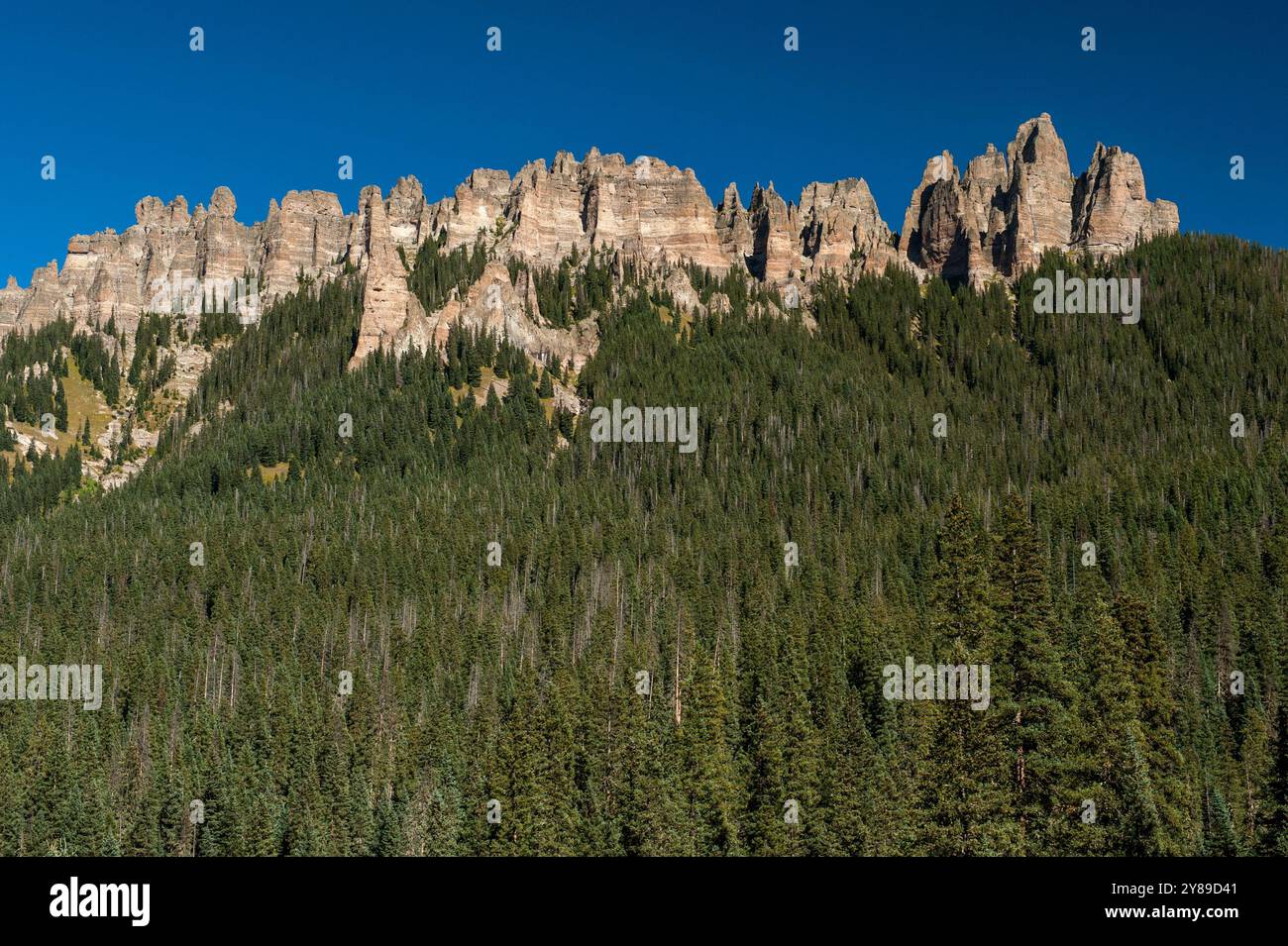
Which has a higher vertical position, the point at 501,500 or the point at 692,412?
the point at 692,412

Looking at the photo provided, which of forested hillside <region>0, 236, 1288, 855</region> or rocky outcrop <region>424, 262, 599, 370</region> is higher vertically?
rocky outcrop <region>424, 262, 599, 370</region>

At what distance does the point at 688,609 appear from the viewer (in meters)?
104

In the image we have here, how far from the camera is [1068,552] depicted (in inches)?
4641

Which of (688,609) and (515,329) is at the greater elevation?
(515,329)

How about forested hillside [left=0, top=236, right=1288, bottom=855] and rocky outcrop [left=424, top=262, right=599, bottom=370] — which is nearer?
forested hillside [left=0, top=236, right=1288, bottom=855]

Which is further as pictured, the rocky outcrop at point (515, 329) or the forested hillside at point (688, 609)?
the rocky outcrop at point (515, 329)

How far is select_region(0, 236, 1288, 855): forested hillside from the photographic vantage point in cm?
4703

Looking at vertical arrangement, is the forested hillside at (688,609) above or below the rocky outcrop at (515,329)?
below

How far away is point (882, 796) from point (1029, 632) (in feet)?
62.1

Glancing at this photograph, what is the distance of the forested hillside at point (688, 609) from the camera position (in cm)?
4703

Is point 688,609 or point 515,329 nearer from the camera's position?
point 688,609
